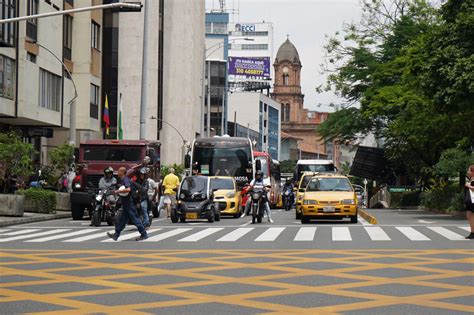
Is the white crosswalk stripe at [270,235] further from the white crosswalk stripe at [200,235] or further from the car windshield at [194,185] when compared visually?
the car windshield at [194,185]

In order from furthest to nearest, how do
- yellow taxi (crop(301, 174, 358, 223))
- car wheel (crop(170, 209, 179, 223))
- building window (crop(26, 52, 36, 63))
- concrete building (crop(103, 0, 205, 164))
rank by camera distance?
concrete building (crop(103, 0, 205, 164))
building window (crop(26, 52, 36, 63))
car wheel (crop(170, 209, 179, 223))
yellow taxi (crop(301, 174, 358, 223))

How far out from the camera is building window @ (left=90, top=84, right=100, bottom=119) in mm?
62406

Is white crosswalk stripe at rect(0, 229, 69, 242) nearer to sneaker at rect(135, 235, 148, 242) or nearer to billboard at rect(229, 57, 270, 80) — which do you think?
sneaker at rect(135, 235, 148, 242)

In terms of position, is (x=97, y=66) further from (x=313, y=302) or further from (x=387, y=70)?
(x=313, y=302)

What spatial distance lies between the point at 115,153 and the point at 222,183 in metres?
4.83

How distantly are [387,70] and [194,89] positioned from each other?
1792 inches

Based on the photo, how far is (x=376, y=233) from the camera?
2583cm

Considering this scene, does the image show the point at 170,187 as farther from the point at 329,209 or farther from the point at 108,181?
the point at 329,209

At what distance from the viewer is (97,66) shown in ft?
207

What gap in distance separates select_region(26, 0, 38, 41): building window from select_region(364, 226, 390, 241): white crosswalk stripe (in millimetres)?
25474

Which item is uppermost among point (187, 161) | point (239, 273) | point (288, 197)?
point (187, 161)

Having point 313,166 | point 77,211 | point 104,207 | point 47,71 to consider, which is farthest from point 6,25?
point 313,166

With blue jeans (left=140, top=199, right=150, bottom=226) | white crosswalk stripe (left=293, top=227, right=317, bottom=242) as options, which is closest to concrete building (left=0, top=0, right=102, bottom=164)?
white crosswalk stripe (left=293, top=227, right=317, bottom=242)

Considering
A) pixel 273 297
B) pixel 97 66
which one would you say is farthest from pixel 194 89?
pixel 273 297
